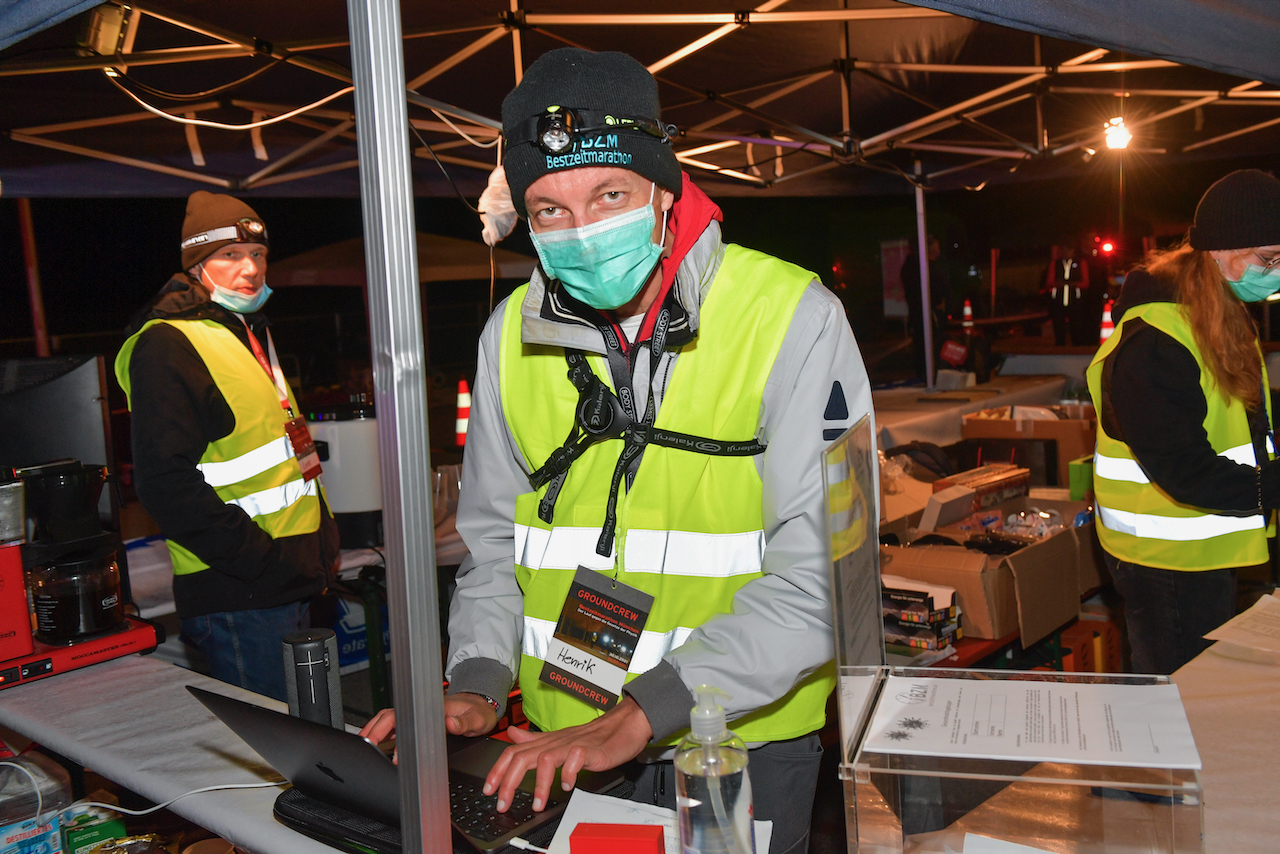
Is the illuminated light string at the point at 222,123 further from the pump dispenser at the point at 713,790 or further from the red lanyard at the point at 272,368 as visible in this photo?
the pump dispenser at the point at 713,790

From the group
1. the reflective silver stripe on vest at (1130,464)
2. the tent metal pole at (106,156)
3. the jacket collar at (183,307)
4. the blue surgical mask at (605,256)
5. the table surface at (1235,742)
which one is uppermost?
the tent metal pole at (106,156)

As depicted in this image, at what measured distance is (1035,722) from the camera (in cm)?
100

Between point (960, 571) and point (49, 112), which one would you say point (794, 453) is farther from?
point (49, 112)

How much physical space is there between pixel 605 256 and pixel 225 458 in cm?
178

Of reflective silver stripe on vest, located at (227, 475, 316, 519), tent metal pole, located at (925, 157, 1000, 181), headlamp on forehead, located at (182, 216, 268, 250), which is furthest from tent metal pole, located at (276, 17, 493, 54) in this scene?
tent metal pole, located at (925, 157, 1000, 181)

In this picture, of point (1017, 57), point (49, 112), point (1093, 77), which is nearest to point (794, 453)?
point (49, 112)

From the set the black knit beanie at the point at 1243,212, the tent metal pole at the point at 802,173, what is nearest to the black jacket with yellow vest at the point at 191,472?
the black knit beanie at the point at 1243,212

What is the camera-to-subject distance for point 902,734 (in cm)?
100

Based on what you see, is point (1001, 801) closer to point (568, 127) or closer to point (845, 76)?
point (568, 127)

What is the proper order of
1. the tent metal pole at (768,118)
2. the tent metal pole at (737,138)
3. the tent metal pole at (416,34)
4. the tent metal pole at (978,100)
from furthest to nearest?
1. the tent metal pole at (737,138)
2. the tent metal pole at (978,100)
3. the tent metal pole at (768,118)
4. the tent metal pole at (416,34)

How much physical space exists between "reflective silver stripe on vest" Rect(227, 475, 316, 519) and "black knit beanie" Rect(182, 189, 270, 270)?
0.73 metres

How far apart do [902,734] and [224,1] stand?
9.70ft

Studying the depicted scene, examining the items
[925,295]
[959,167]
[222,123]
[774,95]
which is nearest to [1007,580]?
[774,95]

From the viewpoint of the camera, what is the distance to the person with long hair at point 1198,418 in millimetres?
2412
